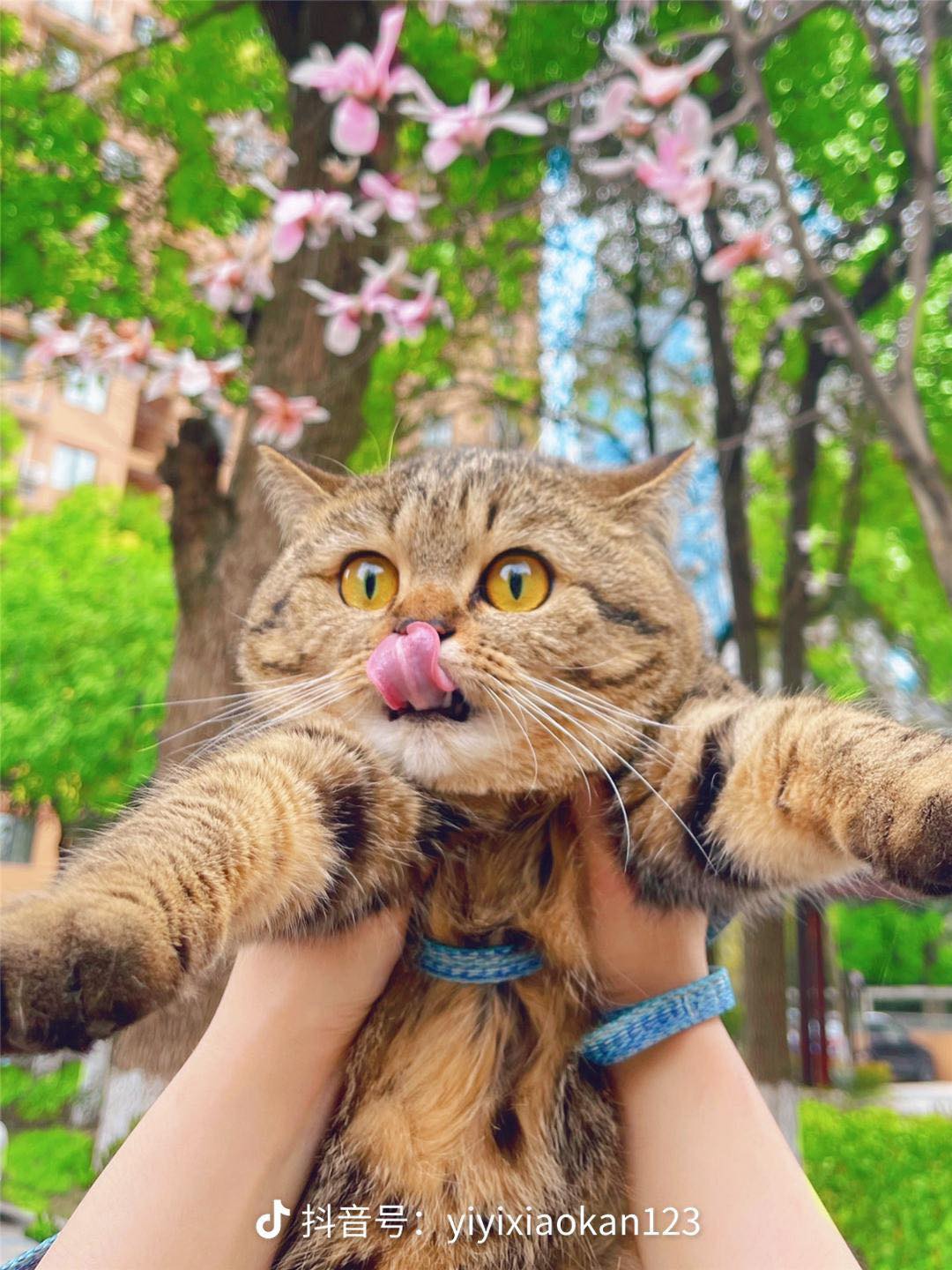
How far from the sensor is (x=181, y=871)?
75 cm

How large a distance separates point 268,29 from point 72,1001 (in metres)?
3.07

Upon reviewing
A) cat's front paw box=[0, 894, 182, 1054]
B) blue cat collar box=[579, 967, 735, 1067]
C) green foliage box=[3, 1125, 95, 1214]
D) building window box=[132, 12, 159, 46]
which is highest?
building window box=[132, 12, 159, 46]

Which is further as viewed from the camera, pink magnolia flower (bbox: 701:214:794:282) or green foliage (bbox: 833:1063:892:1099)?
green foliage (bbox: 833:1063:892:1099)

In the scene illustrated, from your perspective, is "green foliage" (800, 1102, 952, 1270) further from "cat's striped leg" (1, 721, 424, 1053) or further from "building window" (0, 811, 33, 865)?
"building window" (0, 811, 33, 865)

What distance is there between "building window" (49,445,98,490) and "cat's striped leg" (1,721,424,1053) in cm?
248

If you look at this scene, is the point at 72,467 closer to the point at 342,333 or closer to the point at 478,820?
the point at 342,333

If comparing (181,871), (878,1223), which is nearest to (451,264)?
(181,871)

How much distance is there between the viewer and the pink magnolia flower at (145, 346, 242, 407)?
2.25 meters

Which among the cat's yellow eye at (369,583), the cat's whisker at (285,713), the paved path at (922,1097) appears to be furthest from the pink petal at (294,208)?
the paved path at (922,1097)

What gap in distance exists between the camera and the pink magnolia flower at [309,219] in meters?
1.96

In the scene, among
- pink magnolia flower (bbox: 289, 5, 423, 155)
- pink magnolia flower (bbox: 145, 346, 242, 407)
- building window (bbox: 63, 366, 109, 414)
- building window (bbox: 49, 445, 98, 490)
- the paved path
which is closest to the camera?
pink magnolia flower (bbox: 289, 5, 423, 155)

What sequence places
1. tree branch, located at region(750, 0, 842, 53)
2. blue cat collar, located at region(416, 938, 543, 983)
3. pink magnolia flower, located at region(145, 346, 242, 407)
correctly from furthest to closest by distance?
pink magnolia flower, located at region(145, 346, 242, 407), tree branch, located at region(750, 0, 842, 53), blue cat collar, located at region(416, 938, 543, 983)

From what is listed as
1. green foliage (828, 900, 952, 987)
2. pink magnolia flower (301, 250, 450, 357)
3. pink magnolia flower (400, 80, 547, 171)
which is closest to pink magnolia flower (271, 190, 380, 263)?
pink magnolia flower (301, 250, 450, 357)

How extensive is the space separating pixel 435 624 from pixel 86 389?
2.42 metres
